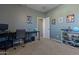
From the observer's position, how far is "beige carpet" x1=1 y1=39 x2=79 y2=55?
97.2 inches

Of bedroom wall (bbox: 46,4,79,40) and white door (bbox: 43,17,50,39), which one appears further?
white door (bbox: 43,17,50,39)

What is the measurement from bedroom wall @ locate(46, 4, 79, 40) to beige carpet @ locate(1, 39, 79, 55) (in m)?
0.18

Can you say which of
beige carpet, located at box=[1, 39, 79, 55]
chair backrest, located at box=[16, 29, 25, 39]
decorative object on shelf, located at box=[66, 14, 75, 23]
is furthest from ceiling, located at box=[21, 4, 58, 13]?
beige carpet, located at box=[1, 39, 79, 55]

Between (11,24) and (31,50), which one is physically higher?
(11,24)

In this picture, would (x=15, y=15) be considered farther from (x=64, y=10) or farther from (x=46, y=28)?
(x=64, y=10)

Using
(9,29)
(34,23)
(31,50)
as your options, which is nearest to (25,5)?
(34,23)

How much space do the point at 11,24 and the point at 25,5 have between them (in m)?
0.46

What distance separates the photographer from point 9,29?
8.11 feet

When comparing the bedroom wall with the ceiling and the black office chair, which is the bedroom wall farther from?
the black office chair

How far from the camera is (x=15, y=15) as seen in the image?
8.22 ft

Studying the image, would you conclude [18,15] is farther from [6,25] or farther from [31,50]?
[31,50]

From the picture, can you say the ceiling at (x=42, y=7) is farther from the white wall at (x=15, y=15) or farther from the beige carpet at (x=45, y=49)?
the beige carpet at (x=45, y=49)

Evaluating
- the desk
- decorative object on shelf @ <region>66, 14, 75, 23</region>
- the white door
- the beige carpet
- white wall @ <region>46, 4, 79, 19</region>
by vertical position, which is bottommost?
the beige carpet

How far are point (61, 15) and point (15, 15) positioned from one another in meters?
0.92
